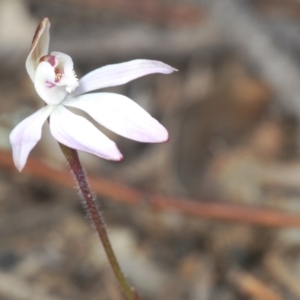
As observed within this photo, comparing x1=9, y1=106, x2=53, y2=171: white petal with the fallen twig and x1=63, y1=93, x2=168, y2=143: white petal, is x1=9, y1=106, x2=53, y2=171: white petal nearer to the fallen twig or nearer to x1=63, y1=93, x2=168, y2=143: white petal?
x1=63, y1=93, x2=168, y2=143: white petal

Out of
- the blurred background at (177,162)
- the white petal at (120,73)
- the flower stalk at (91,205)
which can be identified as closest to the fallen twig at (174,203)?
the blurred background at (177,162)

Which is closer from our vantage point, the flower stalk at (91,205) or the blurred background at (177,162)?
the flower stalk at (91,205)

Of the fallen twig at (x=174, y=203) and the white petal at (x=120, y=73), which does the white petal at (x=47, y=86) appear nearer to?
the white petal at (x=120, y=73)

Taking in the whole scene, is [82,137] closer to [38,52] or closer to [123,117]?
[123,117]

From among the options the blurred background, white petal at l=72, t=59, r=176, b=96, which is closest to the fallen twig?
the blurred background

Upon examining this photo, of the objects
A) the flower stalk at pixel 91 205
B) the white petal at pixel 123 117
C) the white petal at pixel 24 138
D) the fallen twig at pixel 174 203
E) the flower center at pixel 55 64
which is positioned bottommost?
the fallen twig at pixel 174 203

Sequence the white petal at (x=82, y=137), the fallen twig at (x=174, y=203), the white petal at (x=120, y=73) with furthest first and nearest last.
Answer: the fallen twig at (x=174, y=203), the white petal at (x=120, y=73), the white petal at (x=82, y=137)
